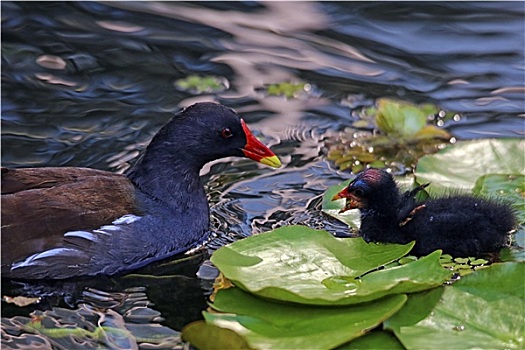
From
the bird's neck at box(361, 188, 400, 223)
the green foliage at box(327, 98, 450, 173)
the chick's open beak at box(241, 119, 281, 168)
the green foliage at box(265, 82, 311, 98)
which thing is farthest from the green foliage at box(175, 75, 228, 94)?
the bird's neck at box(361, 188, 400, 223)

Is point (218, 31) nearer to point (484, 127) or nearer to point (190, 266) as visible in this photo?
point (484, 127)

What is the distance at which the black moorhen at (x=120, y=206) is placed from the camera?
480 centimetres

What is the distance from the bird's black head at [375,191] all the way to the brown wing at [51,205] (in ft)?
3.79

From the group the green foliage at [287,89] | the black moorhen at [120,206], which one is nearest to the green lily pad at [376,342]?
the black moorhen at [120,206]

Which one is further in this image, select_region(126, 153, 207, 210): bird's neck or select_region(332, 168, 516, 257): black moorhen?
select_region(126, 153, 207, 210): bird's neck

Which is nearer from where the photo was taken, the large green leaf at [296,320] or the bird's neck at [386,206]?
the large green leaf at [296,320]

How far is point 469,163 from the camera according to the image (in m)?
5.79

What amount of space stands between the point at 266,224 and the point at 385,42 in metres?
3.01

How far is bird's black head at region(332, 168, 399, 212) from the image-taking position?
5.08 meters

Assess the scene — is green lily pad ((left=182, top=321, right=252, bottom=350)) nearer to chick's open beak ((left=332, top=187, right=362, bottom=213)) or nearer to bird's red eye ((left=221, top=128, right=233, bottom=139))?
chick's open beak ((left=332, top=187, right=362, bottom=213))

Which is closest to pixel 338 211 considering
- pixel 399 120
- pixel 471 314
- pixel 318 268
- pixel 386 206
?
pixel 386 206

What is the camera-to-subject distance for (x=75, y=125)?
6.65m

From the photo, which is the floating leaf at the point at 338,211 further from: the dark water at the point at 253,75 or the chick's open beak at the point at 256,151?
the chick's open beak at the point at 256,151

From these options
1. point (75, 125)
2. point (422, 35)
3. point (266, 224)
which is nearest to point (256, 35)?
point (422, 35)
